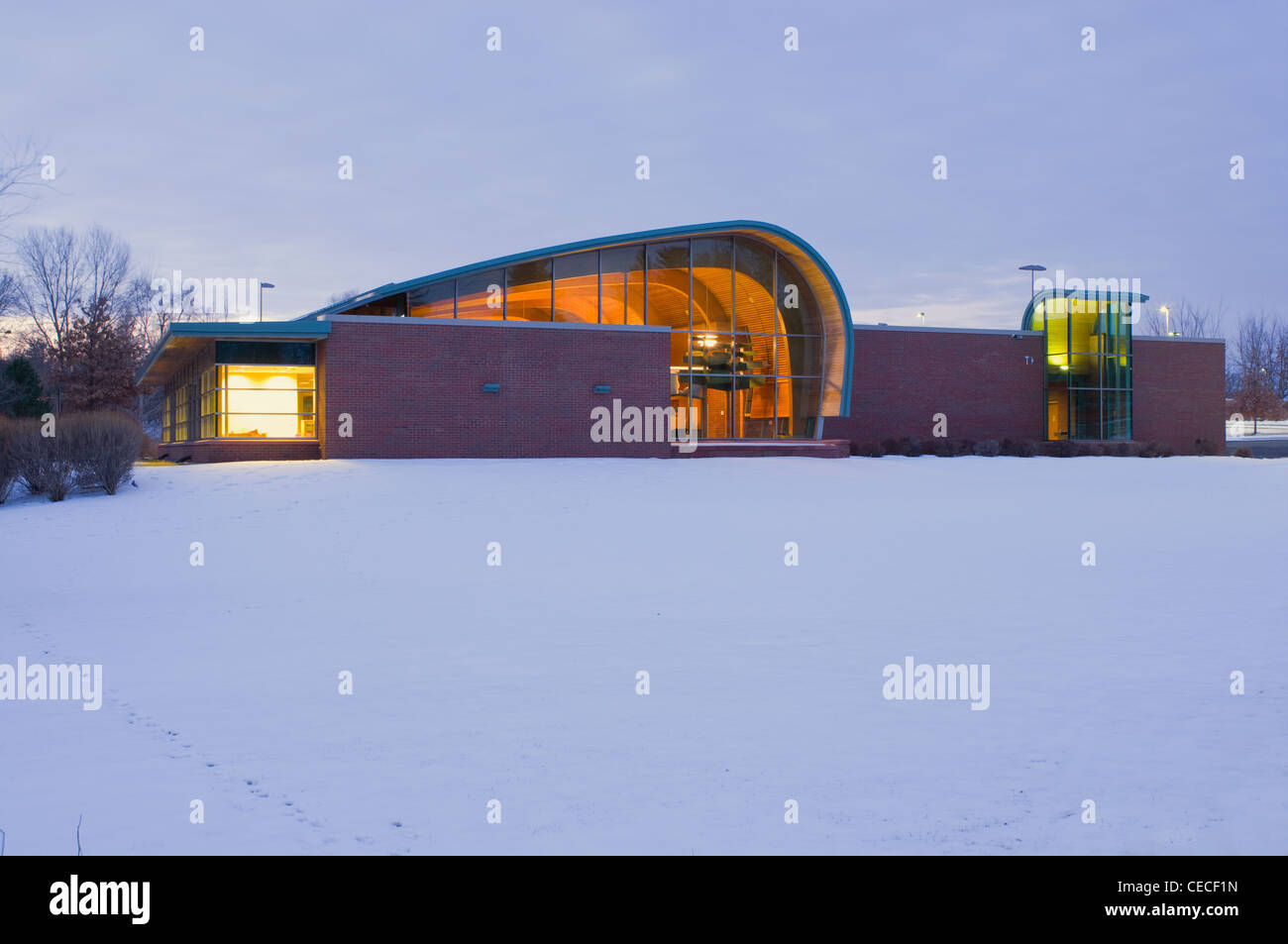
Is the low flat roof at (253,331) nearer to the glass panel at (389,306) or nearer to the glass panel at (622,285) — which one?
the glass panel at (389,306)

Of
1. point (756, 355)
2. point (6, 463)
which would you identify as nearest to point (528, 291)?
point (756, 355)

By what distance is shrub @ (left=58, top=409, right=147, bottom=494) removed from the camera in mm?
20484

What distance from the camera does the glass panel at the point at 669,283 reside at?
30000mm

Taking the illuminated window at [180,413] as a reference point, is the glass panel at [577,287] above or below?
above

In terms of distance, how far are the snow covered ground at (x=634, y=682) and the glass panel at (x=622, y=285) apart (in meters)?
12.7

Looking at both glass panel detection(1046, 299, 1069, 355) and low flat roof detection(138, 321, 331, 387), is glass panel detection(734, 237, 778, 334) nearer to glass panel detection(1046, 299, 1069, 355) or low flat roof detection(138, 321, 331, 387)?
low flat roof detection(138, 321, 331, 387)

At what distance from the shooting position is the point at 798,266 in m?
31.6

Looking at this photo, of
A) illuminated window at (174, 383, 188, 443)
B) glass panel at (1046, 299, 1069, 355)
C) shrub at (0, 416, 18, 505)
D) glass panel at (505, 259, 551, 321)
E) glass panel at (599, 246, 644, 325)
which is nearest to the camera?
shrub at (0, 416, 18, 505)

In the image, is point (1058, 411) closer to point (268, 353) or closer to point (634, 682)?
point (268, 353)

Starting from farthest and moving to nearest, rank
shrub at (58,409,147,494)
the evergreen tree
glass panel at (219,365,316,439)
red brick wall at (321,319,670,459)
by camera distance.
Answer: the evergreen tree
glass panel at (219,365,316,439)
red brick wall at (321,319,670,459)
shrub at (58,409,147,494)

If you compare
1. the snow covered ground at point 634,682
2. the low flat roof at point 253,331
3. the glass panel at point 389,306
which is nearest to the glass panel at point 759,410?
the glass panel at point 389,306

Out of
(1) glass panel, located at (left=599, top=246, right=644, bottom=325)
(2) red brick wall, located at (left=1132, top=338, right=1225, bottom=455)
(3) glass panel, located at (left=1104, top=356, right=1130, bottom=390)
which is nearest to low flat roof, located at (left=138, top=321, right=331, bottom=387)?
(1) glass panel, located at (left=599, top=246, right=644, bottom=325)
